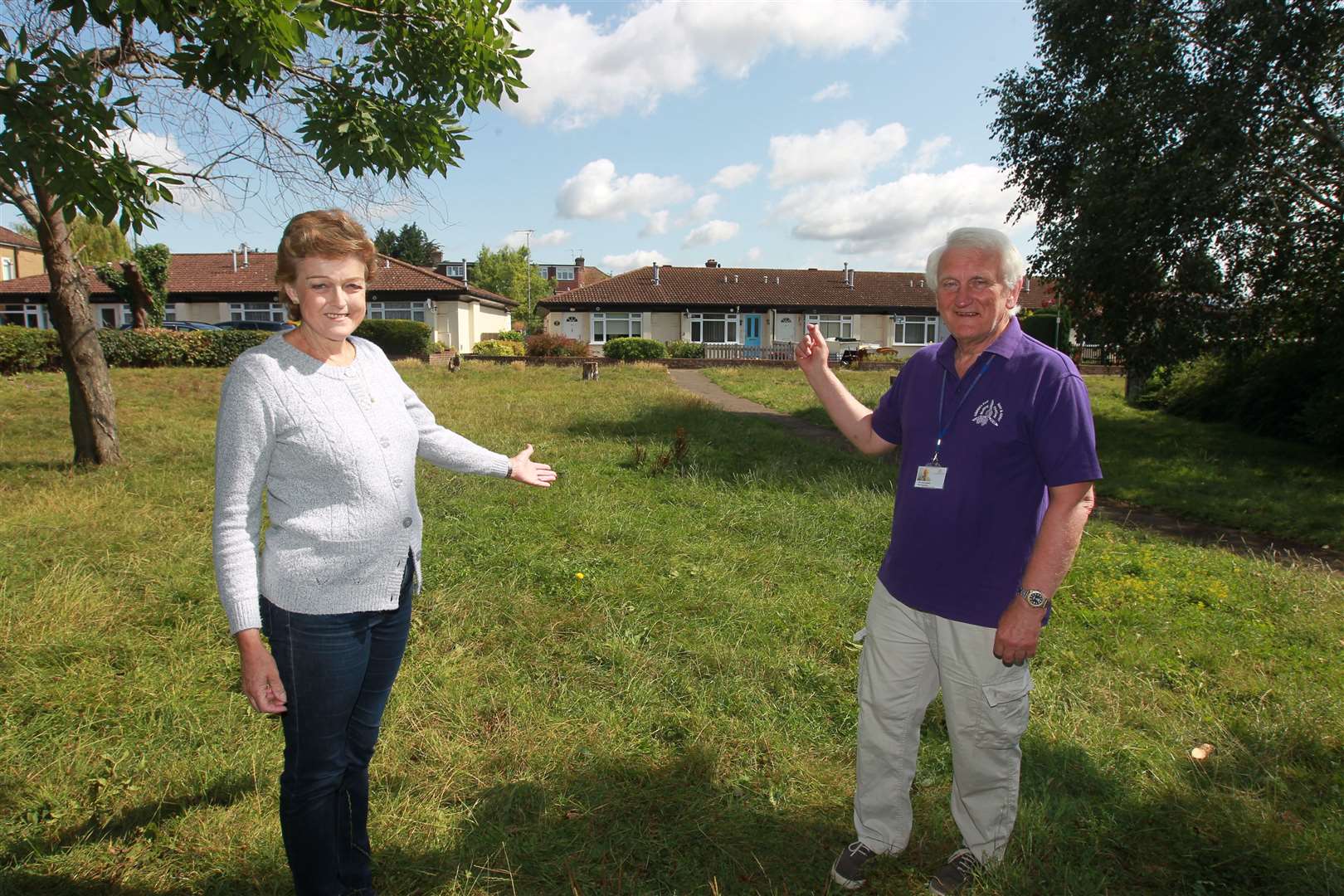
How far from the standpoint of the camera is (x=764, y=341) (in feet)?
143

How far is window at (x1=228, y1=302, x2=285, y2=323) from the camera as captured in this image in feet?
135

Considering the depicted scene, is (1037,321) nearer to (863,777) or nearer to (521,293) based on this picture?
(863,777)

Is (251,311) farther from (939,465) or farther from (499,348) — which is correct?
(939,465)

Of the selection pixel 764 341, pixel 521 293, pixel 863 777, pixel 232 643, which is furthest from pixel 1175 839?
pixel 521 293

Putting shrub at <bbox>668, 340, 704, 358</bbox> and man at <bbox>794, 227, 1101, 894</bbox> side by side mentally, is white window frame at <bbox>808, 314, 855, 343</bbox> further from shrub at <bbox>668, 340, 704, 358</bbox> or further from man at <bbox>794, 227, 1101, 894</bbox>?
man at <bbox>794, 227, 1101, 894</bbox>

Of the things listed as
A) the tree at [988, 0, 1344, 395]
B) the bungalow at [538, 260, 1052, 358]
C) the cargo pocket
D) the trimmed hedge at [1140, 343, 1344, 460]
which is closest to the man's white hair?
the cargo pocket

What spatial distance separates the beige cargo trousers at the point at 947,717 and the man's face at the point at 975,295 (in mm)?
934

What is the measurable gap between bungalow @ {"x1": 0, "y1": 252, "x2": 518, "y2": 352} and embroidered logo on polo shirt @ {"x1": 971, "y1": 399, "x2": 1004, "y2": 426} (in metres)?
38.7

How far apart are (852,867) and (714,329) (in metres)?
41.3

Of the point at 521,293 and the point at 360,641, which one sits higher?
the point at 521,293

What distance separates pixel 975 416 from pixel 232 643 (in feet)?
12.6

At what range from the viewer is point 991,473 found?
2.40m

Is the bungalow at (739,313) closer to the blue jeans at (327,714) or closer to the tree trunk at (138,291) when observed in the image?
the tree trunk at (138,291)

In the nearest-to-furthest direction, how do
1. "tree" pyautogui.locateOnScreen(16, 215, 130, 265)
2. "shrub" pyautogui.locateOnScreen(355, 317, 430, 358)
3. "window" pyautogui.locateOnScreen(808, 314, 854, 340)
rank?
"tree" pyautogui.locateOnScreen(16, 215, 130, 265)
"shrub" pyautogui.locateOnScreen(355, 317, 430, 358)
"window" pyautogui.locateOnScreen(808, 314, 854, 340)
